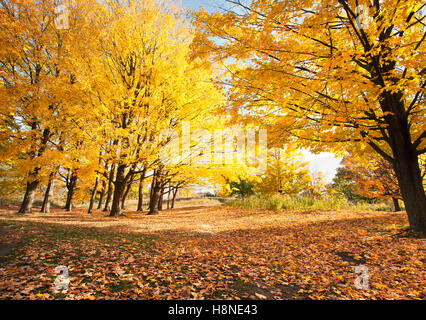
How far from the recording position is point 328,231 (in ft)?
20.9

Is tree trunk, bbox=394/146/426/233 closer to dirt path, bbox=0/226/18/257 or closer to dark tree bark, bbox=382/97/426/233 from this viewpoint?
dark tree bark, bbox=382/97/426/233

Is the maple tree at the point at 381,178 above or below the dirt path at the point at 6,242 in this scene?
above

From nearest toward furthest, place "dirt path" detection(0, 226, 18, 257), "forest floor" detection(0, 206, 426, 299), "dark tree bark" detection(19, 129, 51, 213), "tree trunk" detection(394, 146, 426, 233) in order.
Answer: "forest floor" detection(0, 206, 426, 299) < "dirt path" detection(0, 226, 18, 257) < "tree trunk" detection(394, 146, 426, 233) < "dark tree bark" detection(19, 129, 51, 213)

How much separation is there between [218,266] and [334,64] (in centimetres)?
468

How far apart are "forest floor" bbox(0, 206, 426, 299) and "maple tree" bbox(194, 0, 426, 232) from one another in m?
2.14

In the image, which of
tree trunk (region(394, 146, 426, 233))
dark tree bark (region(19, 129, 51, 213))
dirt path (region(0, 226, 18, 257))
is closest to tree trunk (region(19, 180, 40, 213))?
dark tree bark (region(19, 129, 51, 213))

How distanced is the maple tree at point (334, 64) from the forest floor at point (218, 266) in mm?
2140

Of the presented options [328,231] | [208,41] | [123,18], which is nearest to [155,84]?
[123,18]

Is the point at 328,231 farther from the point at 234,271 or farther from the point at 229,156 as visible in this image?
the point at 229,156

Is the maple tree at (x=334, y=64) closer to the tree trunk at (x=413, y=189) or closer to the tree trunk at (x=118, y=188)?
the tree trunk at (x=413, y=189)

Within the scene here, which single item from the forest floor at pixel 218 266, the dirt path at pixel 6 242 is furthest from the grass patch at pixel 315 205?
the dirt path at pixel 6 242

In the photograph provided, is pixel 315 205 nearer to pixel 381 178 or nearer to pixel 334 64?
pixel 381 178

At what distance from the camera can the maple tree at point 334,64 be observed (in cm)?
407

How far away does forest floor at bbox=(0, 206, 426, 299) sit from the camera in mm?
2820
